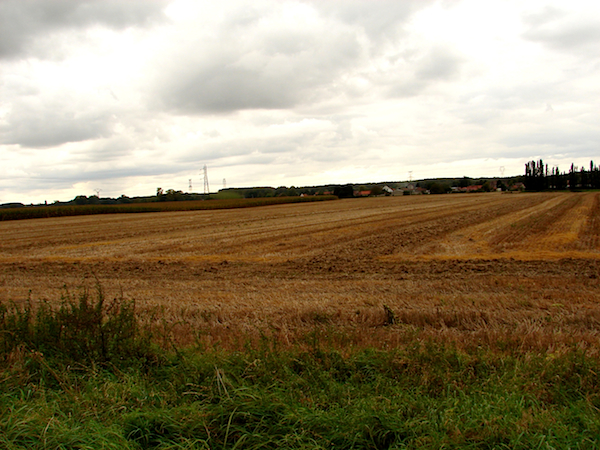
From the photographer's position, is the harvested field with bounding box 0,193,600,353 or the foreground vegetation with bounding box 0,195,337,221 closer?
the harvested field with bounding box 0,193,600,353

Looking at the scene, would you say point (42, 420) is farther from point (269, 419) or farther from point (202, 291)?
point (202, 291)

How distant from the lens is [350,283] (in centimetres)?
1027

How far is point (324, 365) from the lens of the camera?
4.55 metres

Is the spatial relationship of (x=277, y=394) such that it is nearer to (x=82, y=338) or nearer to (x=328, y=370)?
(x=328, y=370)

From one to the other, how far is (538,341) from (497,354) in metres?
0.87

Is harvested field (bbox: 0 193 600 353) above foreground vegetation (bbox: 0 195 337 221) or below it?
below

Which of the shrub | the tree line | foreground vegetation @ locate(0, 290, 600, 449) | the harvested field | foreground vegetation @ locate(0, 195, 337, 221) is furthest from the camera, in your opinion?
the tree line

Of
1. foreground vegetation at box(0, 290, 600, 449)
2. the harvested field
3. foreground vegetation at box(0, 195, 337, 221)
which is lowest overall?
the harvested field

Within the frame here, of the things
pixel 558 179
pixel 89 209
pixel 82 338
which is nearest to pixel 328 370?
pixel 82 338

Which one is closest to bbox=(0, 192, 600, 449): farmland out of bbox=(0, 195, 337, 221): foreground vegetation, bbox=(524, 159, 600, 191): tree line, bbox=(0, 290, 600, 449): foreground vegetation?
bbox=(0, 290, 600, 449): foreground vegetation

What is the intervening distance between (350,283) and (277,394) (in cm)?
673

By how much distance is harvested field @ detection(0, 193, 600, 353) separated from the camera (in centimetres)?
604

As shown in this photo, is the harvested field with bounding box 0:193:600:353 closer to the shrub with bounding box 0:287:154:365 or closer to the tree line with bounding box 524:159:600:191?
the shrub with bounding box 0:287:154:365

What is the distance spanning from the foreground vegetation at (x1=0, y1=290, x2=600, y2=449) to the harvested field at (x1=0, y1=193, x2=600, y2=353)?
67 cm
